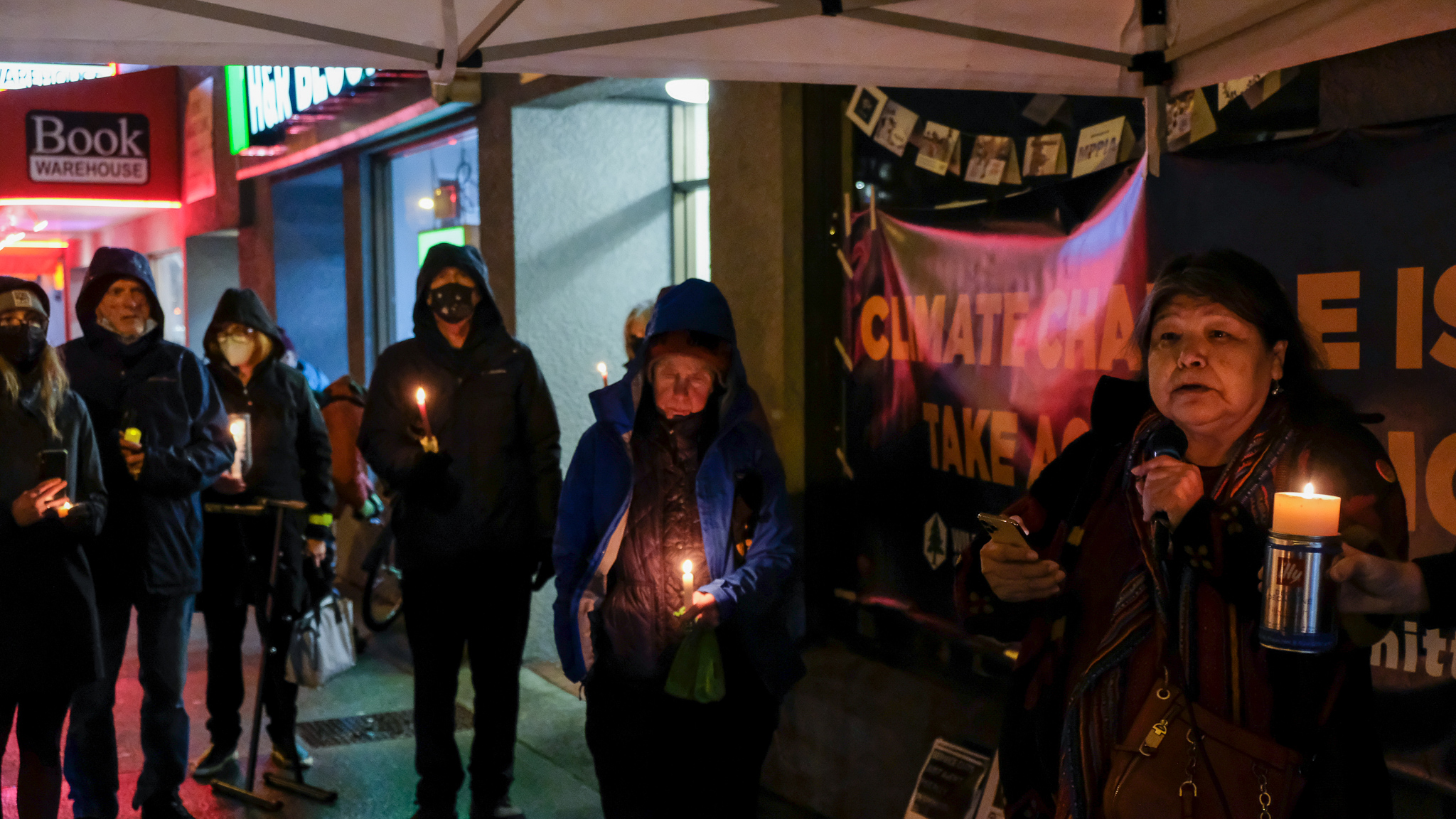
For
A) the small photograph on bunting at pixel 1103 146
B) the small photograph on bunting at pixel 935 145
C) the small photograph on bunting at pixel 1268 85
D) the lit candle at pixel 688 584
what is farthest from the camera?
the small photograph on bunting at pixel 935 145

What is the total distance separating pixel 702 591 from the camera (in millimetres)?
3512

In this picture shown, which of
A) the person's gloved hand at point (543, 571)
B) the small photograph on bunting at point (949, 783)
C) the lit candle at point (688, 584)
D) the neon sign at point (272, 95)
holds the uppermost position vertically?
the neon sign at point (272, 95)

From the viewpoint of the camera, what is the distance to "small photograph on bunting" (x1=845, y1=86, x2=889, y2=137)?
16.2ft

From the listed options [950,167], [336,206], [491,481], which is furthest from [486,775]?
[336,206]

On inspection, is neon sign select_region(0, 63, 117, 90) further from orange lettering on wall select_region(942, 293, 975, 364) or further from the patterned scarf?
the patterned scarf

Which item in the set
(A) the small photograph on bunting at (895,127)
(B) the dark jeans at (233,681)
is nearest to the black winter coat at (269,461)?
(B) the dark jeans at (233,681)

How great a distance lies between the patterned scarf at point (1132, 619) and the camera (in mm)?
2262

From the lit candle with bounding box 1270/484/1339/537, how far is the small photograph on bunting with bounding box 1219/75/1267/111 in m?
1.84

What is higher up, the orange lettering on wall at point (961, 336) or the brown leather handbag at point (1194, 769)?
the orange lettering on wall at point (961, 336)

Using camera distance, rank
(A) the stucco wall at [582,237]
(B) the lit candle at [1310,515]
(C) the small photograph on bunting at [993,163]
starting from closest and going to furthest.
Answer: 1. (B) the lit candle at [1310,515]
2. (C) the small photograph on bunting at [993,163]
3. (A) the stucco wall at [582,237]

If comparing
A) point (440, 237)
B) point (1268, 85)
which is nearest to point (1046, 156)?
point (1268, 85)

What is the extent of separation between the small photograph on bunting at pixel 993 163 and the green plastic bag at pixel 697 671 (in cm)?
189

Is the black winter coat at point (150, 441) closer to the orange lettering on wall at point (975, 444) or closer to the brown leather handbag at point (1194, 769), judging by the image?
the orange lettering on wall at point (975, 444)

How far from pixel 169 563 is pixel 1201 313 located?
3.97 m
